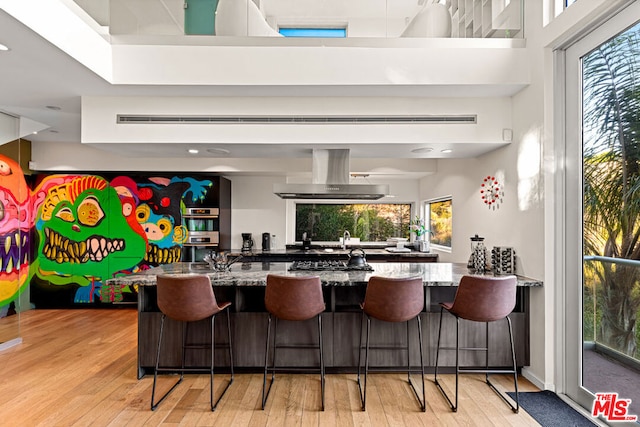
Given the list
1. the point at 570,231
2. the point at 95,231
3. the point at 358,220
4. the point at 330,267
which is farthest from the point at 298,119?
the point at 95,231

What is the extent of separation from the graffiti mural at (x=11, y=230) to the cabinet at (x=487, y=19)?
502cm

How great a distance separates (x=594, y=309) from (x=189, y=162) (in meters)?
5.18

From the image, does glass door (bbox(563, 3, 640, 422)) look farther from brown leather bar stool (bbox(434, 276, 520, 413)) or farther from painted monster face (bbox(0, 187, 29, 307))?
painted monster face (bbox(0, 187, 29, 307))

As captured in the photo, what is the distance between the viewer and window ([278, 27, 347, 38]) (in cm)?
325

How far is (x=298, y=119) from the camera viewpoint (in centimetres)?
346

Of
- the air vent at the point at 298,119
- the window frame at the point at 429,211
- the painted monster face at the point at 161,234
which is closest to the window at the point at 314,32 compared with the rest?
the air vent at the point at 298,119

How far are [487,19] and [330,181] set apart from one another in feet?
7.00

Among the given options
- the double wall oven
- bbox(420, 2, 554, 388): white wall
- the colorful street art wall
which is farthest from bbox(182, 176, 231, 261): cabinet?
bbox(420, 2, 554, 388): white wall

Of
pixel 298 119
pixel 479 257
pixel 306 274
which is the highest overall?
pixel 298 119

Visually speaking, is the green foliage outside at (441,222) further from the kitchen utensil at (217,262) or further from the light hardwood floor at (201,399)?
the kitchen utensil at (217,262)

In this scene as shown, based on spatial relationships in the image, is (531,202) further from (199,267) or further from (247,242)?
(247,242)

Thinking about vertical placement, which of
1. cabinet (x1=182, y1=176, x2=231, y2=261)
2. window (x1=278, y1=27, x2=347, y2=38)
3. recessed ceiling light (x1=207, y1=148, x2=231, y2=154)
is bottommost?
cabinet (x1=182, y1=176, x2=231, y2=261)

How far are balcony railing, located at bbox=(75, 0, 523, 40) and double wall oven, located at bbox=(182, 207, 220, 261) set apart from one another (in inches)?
116

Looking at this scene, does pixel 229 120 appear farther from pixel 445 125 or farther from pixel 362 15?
pixel 445 125
